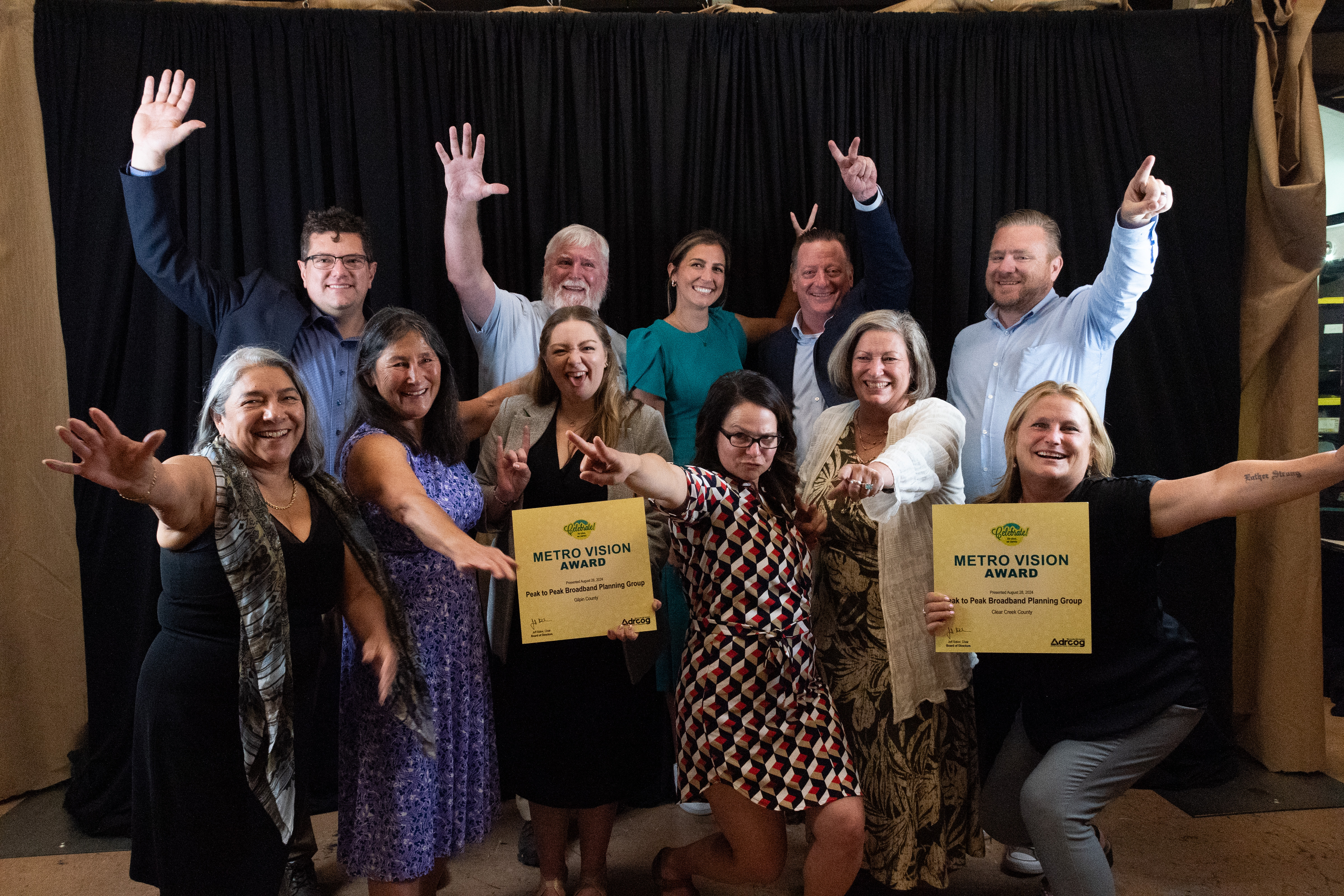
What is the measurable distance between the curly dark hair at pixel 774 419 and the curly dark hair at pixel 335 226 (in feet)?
4.95

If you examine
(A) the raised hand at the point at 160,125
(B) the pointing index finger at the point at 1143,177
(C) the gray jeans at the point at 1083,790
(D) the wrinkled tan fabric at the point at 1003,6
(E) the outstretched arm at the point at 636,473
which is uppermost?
(D) the wrinkled tan fabric at the point at 1003,6

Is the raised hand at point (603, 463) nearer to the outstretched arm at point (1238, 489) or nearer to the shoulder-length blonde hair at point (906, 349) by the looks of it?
the shoulder-length blonde hair at point (906, 349)

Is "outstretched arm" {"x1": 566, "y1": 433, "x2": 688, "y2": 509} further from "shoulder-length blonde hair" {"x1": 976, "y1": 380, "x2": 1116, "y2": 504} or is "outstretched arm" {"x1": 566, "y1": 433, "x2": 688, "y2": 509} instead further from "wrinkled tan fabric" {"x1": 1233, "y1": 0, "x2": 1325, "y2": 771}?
"wrinkled tan fabric" {"x1": 1233, "y1": 0, "x2": 1325, "y2": 771}

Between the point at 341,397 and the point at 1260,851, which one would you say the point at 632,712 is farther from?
the point at 1260,851

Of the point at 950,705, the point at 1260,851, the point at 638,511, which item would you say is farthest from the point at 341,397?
the point at 1260,851

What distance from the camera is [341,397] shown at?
302 centimetres

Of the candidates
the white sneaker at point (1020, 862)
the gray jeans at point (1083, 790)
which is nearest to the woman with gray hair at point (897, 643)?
the gray jeans at point (1083, 790)

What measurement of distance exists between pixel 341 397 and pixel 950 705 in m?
2.25

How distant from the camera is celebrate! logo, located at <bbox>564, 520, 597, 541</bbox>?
6.98 ft

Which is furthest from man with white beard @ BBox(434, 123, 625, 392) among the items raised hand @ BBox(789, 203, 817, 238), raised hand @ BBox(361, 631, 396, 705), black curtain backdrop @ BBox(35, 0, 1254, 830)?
raised hand @ BBox(361, 631, 396, 705)

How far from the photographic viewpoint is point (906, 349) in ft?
7.95

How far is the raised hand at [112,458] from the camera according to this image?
158cm

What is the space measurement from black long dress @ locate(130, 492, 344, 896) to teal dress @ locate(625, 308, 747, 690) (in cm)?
137

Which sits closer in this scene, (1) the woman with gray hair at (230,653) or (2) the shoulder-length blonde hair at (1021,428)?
(1) the woman with gray hair at (230,653)
